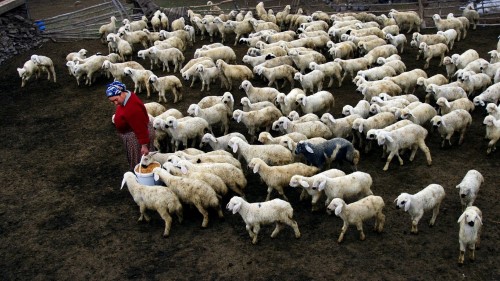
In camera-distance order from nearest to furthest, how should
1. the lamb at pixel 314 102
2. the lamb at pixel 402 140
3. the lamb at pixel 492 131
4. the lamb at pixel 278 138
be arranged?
the lamb at pixel 402 140 < the lamb at pixel 492 131 < the lamb at pixel 278 138 < the lamb at pixel 314 102

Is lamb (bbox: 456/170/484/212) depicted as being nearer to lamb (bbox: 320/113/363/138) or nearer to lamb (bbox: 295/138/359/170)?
lamb (bbox: 295/138/359/170)

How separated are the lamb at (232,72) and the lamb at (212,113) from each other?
250 centimetres

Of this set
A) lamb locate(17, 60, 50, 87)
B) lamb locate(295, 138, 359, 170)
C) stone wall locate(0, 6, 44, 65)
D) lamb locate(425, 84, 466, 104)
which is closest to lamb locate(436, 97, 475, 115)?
lamb locate(425, 84, 466, 104)

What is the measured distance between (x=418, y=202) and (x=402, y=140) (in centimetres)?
231

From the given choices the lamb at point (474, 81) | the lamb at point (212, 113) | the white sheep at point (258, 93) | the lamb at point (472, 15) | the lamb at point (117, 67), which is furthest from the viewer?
the lamb at point (472, 15)

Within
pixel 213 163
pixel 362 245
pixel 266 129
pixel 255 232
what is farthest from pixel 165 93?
pixel 362 245

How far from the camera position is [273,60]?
1511cm

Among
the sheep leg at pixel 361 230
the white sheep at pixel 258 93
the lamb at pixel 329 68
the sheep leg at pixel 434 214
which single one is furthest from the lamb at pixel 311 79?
the sheep leg at pixel 361 230

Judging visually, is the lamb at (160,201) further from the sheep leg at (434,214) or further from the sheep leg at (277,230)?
the sheep leg at (434,214)

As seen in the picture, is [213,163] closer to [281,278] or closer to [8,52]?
[281,278]

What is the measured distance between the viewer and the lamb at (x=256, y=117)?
1176 cm

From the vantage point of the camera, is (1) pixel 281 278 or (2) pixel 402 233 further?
(2) pixel 402 233

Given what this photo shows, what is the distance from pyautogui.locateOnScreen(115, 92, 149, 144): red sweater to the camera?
9.26 m

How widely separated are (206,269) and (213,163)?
2357 millimetres
